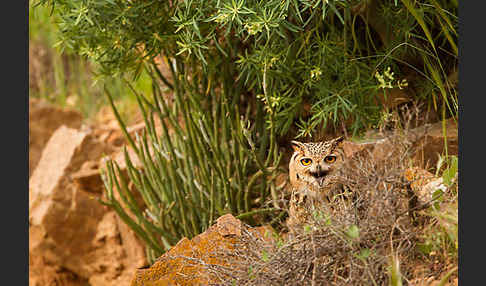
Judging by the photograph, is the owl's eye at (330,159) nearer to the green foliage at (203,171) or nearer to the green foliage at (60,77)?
the green foliage at (203,171)

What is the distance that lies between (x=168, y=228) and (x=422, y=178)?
6.24 feet

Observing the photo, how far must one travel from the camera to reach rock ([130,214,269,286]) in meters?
2.72

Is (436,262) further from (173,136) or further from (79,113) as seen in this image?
(79,113)

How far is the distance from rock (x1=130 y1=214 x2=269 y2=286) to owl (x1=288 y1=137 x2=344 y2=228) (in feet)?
0.76

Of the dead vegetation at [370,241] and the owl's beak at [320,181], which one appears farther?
the owl's beak at [320,181]

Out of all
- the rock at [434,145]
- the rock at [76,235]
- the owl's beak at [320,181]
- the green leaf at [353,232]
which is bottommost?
the rock at [76,235]

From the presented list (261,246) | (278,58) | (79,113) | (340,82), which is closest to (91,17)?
(278,58)

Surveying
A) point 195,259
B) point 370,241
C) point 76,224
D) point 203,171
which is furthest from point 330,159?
point 76,224

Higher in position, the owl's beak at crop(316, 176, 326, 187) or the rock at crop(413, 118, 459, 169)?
the rock at crop(413, 118, 459, 169)

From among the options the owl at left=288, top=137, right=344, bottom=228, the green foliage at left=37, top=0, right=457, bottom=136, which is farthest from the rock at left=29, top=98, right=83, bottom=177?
the owl at left=288, top=137, right=344, bottom=228

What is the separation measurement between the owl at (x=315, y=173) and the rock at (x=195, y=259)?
0.23 metres

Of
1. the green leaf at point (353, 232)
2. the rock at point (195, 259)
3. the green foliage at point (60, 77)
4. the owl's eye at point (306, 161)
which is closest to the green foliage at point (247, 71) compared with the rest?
the rock at point (195, 259)

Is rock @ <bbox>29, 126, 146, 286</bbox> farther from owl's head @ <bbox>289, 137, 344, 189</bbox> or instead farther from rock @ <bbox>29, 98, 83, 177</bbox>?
owl's head @ <bbox>289, 137, 344, 189</bbox>

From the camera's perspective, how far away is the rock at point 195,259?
2721mm
